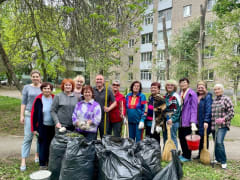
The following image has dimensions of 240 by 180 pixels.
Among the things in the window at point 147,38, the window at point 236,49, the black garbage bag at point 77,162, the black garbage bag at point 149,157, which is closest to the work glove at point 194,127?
the black garbage bag at point 149,157

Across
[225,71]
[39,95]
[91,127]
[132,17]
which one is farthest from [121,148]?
[225,71]

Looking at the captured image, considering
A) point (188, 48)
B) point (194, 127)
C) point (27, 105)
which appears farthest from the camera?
point (188, 48)

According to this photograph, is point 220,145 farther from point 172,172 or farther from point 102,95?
point 102,95

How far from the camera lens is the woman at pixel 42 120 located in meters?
3.43

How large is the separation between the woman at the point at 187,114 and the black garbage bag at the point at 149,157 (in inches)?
46.0

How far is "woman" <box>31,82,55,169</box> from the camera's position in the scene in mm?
3434

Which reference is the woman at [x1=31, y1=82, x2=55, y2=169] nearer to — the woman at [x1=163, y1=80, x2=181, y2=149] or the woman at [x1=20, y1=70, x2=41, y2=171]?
the woman at [x1=20, y1=70, x2=41, y2=171]

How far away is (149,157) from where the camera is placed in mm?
2840

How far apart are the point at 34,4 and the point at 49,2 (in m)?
0.45

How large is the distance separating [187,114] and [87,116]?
1.96 m

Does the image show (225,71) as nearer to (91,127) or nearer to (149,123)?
(149,123)

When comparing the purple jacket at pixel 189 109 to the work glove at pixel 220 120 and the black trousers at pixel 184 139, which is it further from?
the work glove at pixel 220 120

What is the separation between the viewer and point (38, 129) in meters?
3.46

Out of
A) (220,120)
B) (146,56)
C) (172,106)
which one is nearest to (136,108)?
(172,106)
